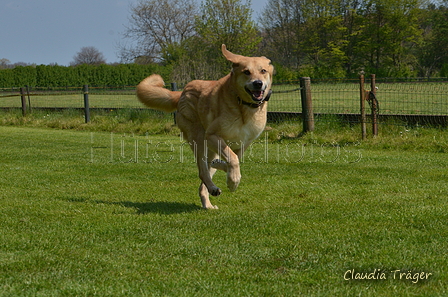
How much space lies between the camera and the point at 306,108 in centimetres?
1255

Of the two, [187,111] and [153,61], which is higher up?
[153,61]

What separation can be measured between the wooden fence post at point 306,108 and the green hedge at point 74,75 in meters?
34.5

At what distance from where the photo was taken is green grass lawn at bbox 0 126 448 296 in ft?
11.1

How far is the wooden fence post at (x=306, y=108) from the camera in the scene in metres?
12.5

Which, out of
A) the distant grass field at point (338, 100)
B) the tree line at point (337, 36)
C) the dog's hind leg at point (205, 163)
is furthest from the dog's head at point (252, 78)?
the tree line at point (337, 36)

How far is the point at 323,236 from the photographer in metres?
4.45

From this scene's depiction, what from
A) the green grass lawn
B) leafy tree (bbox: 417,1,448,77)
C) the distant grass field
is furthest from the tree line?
the green grass lawn

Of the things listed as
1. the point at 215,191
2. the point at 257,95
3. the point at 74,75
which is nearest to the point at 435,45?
the point at 74,75

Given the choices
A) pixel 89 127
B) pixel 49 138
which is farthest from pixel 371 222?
pixel 89 127

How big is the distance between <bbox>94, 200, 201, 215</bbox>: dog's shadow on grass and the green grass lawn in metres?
0.02

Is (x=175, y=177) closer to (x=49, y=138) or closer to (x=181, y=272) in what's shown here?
(x=181, y=272)

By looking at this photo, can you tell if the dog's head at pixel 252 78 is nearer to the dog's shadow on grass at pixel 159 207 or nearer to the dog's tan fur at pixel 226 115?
the dog's tan fur at pixel 226 115

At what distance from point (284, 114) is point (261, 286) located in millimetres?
10939

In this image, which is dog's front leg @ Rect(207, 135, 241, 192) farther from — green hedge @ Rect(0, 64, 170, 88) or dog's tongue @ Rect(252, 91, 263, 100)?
green hedge @ Rect(0, 64, 170, 88)
